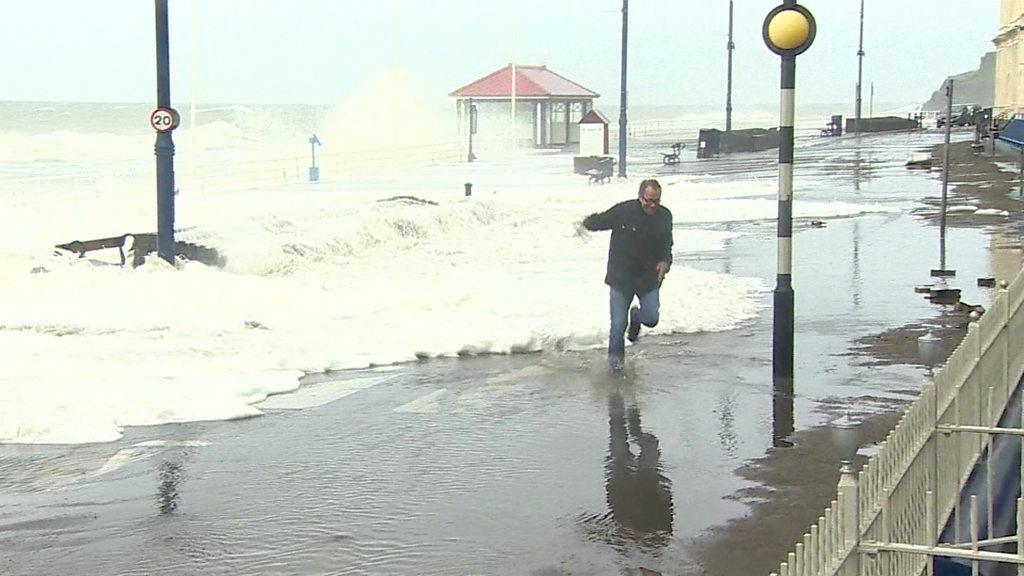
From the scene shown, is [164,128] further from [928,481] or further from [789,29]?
[928,481]

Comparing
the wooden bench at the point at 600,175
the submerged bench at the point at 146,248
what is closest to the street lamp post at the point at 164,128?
the submerged bench at the point at 146,248

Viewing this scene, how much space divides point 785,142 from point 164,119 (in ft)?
29.9

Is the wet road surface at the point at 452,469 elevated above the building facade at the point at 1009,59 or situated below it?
below

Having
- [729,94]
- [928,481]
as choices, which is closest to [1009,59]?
[729,94]

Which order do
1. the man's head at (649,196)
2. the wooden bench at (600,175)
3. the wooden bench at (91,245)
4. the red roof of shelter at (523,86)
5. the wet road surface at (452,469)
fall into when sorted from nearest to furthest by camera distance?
1. the wet road surface at (452,469)
2. the man's head at (649,196)
3. the wooden bench at (91,245)
4. the wooden bench at (600,175)
5. the red roof of shelter at (523,86)

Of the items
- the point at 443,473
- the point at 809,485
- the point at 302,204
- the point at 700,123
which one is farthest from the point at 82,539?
the point at 700,123

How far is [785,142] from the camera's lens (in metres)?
10.4

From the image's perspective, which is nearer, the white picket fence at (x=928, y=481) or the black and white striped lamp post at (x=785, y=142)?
the white picket fence at (x=928, y=481)

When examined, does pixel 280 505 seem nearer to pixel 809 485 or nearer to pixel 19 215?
pixel 809 485

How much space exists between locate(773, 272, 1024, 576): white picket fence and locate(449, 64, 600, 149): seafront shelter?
54073 mm

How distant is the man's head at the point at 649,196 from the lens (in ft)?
36.8

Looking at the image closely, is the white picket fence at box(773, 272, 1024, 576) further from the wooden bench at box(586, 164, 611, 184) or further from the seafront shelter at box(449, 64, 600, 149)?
the seafront shelter at box(449, 64, 600, 149)

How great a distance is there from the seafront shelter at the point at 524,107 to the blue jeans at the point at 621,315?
50667 mm

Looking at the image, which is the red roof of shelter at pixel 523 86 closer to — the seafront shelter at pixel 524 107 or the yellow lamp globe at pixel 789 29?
the seafront shelter at pixel 524 107
